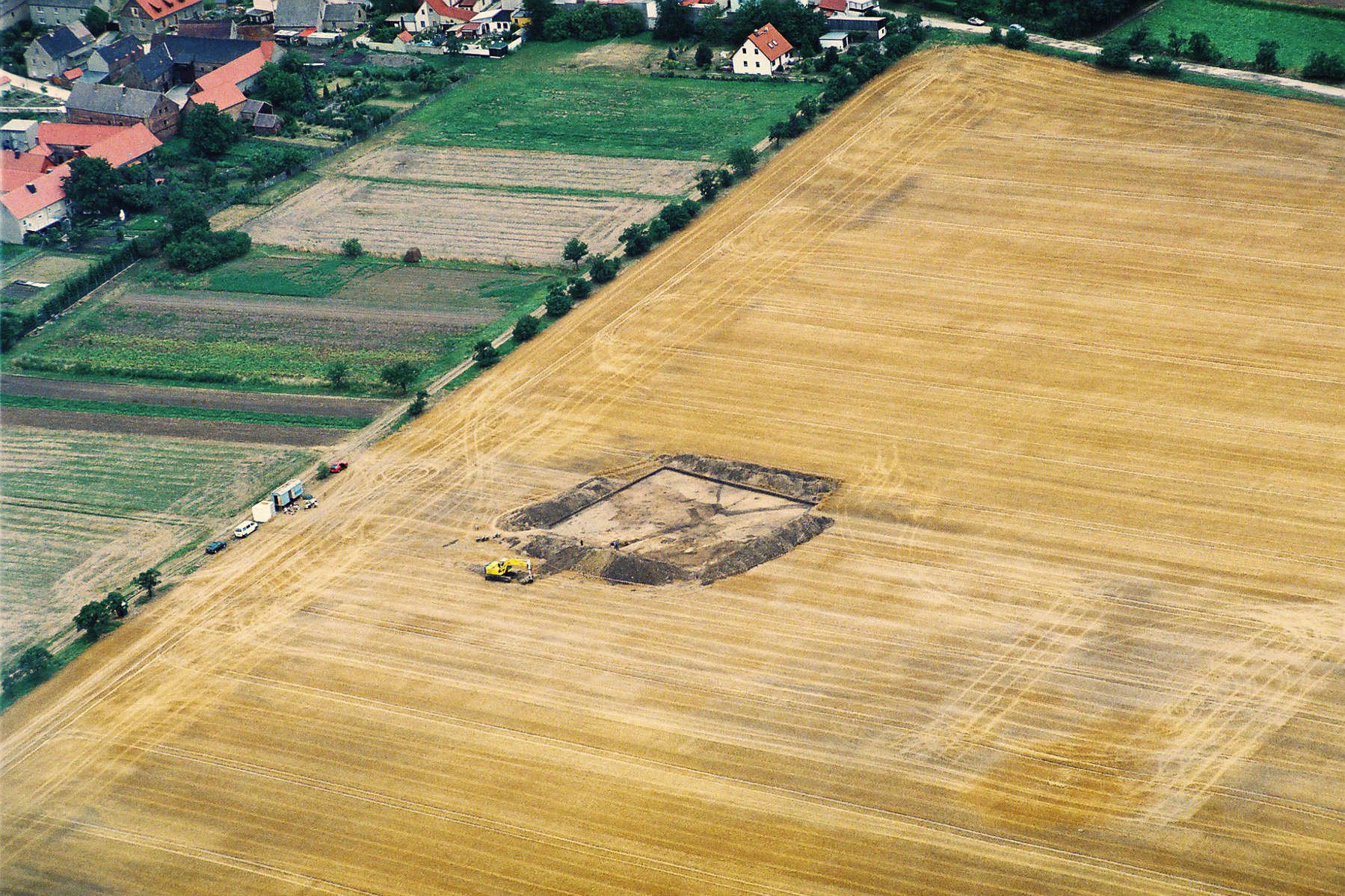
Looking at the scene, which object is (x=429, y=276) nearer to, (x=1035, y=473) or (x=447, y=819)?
(x=1035, y=473)

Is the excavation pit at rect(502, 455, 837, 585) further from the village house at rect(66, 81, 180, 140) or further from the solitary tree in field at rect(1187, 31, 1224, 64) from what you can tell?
the solitary tree in field at rect(1187, 31, 1224, 64)

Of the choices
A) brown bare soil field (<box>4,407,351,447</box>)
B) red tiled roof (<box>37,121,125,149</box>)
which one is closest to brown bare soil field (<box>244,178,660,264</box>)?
red tiled roof (<box>37,121,125,149</box>)

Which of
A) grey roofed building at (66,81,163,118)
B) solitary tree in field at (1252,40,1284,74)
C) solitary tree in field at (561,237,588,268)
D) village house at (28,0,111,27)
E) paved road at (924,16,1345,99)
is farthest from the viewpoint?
village house at (28,0,111,27)

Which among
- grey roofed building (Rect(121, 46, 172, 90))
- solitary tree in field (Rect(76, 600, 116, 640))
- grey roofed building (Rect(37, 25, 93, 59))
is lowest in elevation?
solitary tree in field (Rect(76, 600, 116, 640))

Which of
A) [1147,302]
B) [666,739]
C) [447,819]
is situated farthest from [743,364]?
[447,819]

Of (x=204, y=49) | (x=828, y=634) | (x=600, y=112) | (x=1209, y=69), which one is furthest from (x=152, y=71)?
(x=828, y=634)

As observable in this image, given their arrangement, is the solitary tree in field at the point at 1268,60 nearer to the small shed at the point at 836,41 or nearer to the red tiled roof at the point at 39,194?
the small shed at the point at 836,41

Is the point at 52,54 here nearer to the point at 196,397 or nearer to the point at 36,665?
the point at 196,397
